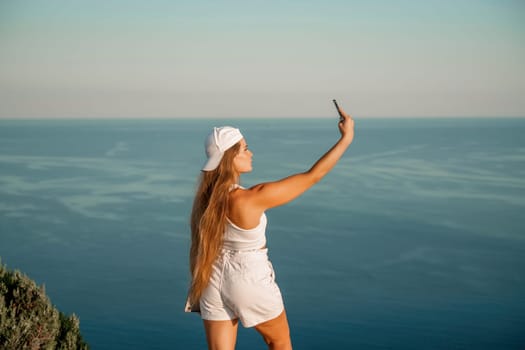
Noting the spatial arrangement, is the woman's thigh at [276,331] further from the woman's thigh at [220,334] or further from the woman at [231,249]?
the woman's thigh at [220,334]

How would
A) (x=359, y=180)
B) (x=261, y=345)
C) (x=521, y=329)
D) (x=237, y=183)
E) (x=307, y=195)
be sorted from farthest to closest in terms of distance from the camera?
(x=359, y=180) → (x=307, y=195) → (x=521, y=329) → (x=261, y=345) → (x=237, y=183)

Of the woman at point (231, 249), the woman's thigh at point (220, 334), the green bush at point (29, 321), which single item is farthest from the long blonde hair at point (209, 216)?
the green bush at point (29, 321)

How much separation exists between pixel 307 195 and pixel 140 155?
28.5 metres

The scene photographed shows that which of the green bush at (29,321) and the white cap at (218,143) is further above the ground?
the white cap at (218,143)

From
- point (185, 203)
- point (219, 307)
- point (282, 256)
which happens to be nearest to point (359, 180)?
point (185, 203)

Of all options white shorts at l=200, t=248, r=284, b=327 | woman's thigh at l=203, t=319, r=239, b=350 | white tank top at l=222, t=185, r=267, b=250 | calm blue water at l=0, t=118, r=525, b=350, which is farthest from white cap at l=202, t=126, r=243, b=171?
calm blue water at l=0, t=118, r=525, b=350

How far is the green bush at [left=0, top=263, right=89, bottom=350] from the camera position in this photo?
9.73ft

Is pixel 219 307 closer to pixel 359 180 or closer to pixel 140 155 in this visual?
pixel 359 180

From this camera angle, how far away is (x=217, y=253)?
2.83m

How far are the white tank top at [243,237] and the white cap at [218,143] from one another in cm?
16

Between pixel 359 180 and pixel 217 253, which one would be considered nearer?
pixel 217 253

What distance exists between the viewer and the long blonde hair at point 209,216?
2.73 m

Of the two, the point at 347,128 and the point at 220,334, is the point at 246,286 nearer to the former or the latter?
the point at 220,334

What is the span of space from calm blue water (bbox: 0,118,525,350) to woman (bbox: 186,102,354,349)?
40.8 feet
